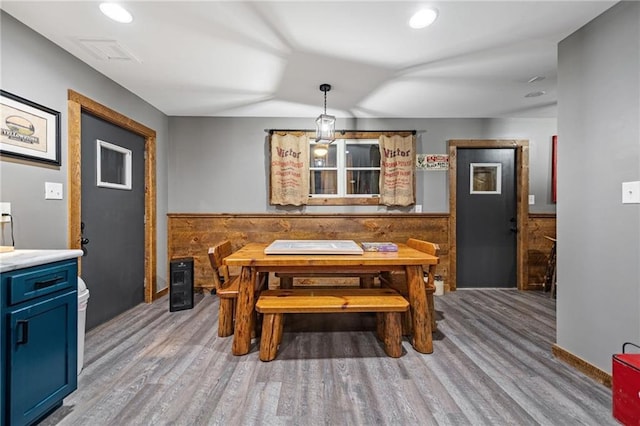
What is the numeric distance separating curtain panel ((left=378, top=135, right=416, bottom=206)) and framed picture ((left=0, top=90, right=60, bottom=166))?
338 centimetres

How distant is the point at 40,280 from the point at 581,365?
132 inches

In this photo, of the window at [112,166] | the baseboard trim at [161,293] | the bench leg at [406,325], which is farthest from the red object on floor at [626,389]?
the baseboard trim at [161,293]

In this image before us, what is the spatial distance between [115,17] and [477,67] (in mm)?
2863

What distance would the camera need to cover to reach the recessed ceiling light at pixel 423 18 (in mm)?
1864

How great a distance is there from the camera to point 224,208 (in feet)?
13.3

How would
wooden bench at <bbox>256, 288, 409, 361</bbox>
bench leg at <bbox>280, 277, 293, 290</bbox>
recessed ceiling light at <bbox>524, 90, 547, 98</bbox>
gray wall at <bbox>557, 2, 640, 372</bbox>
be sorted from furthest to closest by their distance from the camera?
recessed ceiling light at <bbox>524, 90, 547, 98</bbox> < bench leg at <bbox>280, 277, 293, 290</bbox> < wooden bench at <bbox>256, 288, 409, 361</bbox> < gray wall at <bbox>557, 2, 640, 372</bbox>

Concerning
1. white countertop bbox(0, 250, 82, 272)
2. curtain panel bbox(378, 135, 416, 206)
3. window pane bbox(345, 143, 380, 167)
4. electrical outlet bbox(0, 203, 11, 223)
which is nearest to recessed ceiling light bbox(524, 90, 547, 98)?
curtain panel bbox(378, 135, 416, 206)

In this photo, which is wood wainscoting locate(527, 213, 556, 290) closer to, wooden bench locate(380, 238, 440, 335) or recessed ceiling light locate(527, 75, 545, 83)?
recessed ceiling light locate(527, 75, 545, 83)

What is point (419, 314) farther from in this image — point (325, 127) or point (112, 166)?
point (112, 166)

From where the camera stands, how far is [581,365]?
200 cm

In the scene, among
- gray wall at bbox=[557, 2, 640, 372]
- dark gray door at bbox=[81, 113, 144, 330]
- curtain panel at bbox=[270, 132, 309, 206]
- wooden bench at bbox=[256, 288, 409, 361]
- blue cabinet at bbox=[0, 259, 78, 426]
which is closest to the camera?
blue cabinet at bbox=[0, 259, 78, 426]

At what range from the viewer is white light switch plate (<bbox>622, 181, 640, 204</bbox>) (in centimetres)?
165

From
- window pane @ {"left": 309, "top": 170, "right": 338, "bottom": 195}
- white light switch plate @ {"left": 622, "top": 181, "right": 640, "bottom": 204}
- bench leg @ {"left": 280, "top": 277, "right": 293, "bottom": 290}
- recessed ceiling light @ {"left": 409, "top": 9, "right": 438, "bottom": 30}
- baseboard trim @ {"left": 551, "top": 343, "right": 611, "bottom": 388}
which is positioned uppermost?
recessed ceiling light @ {"left": 409, "top": 9, "right": 438, "bottom": 30}

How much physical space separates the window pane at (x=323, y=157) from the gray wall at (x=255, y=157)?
12.8 inches
